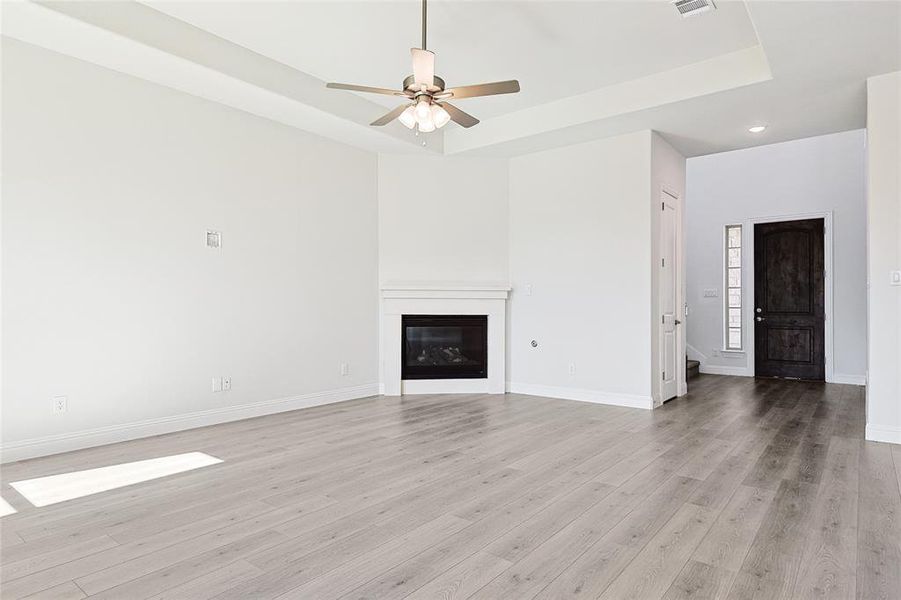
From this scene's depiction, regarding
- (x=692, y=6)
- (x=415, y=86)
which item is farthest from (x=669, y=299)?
(x=415, y=86)

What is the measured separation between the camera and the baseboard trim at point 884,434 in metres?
3.85

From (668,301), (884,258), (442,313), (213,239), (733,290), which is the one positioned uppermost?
(213,239)

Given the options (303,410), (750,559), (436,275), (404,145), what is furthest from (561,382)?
(750,559)

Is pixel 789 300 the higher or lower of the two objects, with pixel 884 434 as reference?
higher

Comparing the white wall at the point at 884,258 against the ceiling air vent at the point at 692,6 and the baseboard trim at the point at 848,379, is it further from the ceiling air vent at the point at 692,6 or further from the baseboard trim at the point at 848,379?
the baseboard trim at the point at 848,379

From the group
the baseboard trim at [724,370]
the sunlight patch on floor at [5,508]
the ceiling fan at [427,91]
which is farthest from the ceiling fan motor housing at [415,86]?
the baseboard trim at [724,370]

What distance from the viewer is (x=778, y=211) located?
727 cm

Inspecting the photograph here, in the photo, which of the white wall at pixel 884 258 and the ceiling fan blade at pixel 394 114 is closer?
the ceiling fan blade at pixel 394 114

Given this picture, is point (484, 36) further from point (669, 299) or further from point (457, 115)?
point (669, 299)

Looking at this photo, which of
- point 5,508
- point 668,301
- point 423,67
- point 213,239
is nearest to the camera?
point 5,508

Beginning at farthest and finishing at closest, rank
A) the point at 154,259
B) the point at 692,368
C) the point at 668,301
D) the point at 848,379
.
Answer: the point at 692,368
the point at 848,379
the point at 668,301
the point at 154,259

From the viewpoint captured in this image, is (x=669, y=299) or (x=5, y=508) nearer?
(x=5, y=508)

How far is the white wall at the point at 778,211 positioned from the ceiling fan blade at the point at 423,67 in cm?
620

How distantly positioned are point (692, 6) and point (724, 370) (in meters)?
5.85
